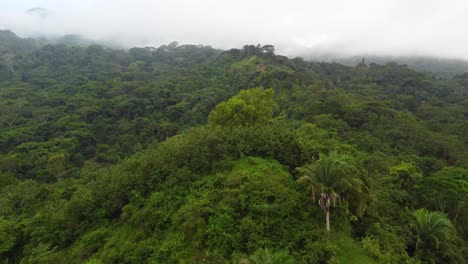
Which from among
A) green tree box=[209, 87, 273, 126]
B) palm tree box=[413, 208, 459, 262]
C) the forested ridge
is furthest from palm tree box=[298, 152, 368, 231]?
green tree box=[209, 87, 273, 126]

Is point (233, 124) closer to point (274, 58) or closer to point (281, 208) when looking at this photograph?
point (281, 208)

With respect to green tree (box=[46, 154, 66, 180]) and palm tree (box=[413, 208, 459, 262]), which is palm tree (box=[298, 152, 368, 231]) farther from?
green tree (box=[46, 154, 66, 180])

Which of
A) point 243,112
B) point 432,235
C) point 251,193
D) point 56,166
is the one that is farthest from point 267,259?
point 56,166

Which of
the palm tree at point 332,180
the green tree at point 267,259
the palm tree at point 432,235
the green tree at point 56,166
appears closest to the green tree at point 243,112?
the palm tree at point 332,180

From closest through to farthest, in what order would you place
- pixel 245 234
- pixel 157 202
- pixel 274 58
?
pixel 245 234 < pixel 157 202 < pixel 274 58

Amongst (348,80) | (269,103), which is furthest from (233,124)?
(348,80)

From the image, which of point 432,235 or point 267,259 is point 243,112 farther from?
point 267,259
